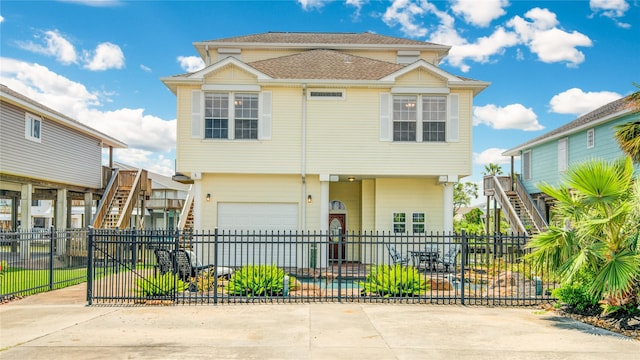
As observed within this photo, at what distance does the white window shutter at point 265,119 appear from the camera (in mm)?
19328

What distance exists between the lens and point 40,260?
48.3 ft

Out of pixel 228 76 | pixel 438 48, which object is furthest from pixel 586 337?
pixel 438 48

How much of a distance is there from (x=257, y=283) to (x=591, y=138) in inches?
743

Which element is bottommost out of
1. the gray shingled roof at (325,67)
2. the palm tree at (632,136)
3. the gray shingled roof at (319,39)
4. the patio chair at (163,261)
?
the patio chair at (163,261)

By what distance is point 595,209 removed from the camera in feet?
32.9

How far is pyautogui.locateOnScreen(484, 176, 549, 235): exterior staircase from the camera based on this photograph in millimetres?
24797

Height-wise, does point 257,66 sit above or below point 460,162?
above

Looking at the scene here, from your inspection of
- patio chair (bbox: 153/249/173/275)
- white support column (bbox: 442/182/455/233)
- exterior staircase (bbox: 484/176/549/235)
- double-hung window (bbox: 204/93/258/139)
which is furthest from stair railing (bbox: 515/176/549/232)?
patio chair (bbox: 153/249/173/275)

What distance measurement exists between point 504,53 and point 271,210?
1410cm

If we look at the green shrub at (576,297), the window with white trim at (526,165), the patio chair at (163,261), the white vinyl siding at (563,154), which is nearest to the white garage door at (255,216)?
the patio chair at (163,261)

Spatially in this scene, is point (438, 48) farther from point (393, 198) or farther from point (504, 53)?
point (393, 198)

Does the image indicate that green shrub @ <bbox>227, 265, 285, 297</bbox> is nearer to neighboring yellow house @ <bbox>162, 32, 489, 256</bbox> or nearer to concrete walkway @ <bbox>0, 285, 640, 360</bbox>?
concrete walkway @ <bbox>0, 285, 640, 360</bbox>

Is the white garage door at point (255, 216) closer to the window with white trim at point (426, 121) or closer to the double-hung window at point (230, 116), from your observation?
the double-hung window at point (230, 116)

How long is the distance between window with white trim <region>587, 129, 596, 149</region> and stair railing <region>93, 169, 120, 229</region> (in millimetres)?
23062
